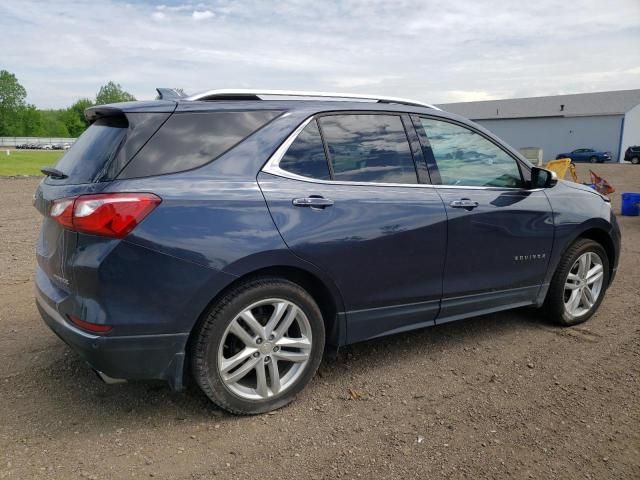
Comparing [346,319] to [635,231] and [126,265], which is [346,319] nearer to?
[126,265]

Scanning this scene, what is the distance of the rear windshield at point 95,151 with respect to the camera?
9.17 ft

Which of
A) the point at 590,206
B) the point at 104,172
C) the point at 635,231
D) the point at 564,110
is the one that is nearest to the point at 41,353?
the point at 104,172

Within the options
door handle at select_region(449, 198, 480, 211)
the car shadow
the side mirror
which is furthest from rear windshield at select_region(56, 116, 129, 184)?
the side mirror

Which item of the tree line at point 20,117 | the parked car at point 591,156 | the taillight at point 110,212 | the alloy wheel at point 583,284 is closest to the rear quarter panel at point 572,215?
the alloy wheel at point 583,284

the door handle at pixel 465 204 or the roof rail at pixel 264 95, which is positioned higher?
the roof rail at pixel 264 95

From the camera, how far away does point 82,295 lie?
2.69 meters

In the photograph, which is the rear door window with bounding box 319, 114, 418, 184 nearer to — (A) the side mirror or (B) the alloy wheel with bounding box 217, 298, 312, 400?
(B) the alloy wheel with bounding box 217, 298, 312, 400

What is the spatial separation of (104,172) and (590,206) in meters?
3.82

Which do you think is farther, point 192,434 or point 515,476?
point 192,434

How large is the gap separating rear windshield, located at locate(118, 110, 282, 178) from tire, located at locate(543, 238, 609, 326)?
2805 mm

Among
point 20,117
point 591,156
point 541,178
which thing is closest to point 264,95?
point 541,178

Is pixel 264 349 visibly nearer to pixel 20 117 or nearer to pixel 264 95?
pixel 264 95

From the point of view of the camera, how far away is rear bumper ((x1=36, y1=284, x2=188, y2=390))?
2682mm

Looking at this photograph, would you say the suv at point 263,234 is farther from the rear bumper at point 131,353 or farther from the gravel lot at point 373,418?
the gravel lot at point 373,418
